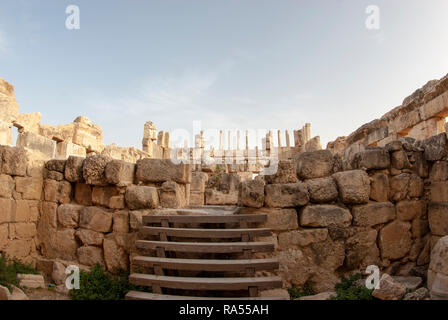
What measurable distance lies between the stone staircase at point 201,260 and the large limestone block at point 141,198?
253 millimetres

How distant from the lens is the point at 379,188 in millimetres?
4211

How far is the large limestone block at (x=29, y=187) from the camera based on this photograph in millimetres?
4465

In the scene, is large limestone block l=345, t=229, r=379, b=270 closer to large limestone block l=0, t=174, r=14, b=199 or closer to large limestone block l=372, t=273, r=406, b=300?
large limestone block l=372, t=273, r=406, b=300

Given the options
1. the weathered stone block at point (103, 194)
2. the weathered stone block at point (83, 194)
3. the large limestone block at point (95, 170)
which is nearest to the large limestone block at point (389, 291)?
the weathered stone block at point (103, 194)

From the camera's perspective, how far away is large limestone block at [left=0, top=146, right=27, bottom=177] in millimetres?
4301

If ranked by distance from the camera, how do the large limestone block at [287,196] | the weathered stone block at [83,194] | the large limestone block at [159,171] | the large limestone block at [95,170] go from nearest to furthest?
the large limestone block at [287,196] < the large limestone block at [95,170] < the large limestone block at [159,171] < the weathered stone block at [83,194]

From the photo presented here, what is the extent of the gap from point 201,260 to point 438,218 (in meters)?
3.96

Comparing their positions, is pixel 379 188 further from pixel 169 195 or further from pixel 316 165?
pixel 169 195

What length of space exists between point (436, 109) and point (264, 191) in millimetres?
7209

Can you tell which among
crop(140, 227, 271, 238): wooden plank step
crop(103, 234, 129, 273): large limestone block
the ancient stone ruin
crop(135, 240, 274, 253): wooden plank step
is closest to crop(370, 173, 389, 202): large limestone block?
the ancient stone ruin

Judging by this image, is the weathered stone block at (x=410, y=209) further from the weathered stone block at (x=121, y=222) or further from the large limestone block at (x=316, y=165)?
the weathered stone block at (x=121, y=222)

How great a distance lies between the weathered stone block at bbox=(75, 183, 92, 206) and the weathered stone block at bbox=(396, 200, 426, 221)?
5.47 meters

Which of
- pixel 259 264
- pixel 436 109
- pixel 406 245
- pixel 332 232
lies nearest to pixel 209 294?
pixel 259 264

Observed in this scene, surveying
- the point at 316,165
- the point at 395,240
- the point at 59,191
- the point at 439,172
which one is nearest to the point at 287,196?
the point at 316,165
